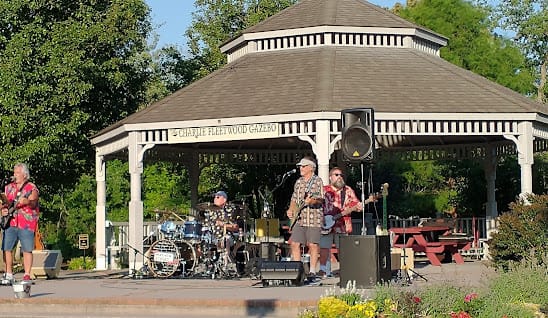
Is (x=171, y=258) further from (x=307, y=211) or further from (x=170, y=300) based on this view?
(x=170, y=300)

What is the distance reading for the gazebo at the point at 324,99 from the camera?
71.6 ft

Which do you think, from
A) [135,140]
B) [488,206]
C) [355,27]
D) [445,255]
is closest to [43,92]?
[135,140]

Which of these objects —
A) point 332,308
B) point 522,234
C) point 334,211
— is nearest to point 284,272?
point 334,211

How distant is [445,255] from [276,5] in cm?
1738

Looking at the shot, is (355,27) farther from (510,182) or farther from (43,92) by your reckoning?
(510,182)

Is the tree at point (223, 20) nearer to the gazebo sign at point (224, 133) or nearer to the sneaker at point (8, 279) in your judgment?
the gazebo sign at point (224, 133)

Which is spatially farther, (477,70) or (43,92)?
(477,70)

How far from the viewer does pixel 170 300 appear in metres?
13.9

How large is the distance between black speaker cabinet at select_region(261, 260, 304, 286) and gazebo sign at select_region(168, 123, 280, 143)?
5.66m

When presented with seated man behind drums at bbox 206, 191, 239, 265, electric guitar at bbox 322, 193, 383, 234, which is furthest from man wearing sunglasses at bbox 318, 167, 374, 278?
seated man behind drums at bbox 206, 191, 239, 265

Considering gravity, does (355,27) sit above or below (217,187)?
above

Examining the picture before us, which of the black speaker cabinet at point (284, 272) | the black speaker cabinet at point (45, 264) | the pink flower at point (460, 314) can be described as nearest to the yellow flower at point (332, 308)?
the pink flower at point (460, 314)

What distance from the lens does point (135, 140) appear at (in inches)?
910

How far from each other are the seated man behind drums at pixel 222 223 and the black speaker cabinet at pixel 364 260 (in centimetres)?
457
